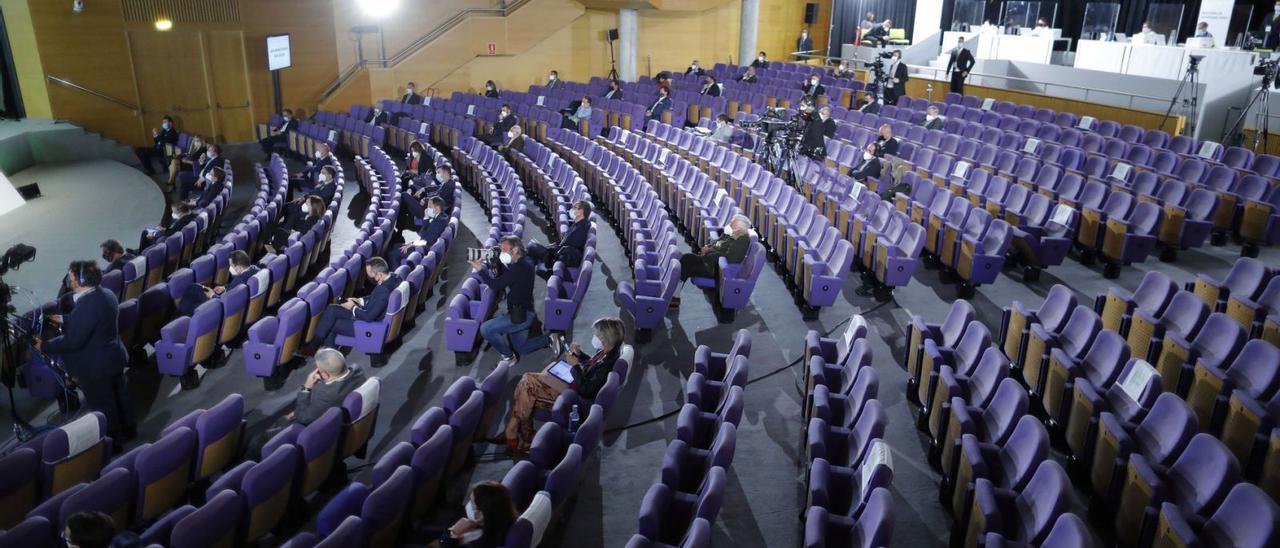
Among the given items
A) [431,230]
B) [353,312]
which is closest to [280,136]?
[431,230]

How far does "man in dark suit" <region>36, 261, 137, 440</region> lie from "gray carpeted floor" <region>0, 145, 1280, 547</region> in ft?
1.16

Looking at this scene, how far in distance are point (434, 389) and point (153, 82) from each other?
11393 millimetres

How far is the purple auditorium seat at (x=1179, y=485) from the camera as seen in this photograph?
9.53 feet

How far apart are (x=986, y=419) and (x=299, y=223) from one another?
19.6ft

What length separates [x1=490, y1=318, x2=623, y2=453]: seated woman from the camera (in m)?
4.14

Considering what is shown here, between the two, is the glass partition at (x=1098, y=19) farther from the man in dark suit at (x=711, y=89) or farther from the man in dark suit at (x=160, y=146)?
the man in dark suit at (x=160, y=146)

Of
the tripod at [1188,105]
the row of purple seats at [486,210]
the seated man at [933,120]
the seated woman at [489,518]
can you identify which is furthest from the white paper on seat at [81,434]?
the tripod at [1188,105]

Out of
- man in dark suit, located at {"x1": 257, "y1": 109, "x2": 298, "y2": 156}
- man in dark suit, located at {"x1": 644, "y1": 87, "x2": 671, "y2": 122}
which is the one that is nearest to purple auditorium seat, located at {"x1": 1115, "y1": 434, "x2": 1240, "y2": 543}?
man in dark suit, located at {"x1": 644, "y1": 87, "x2": 671, "y2": 122}

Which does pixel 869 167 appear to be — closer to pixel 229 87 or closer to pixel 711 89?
pixel 711 89

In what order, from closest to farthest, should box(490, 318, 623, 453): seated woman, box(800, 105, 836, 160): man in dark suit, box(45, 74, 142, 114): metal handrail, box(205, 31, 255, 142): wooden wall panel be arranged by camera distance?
box(490, 318, 623, 453): seated woman, box(800, 105, 836, 160): man in dark suit, box(45, 74, 142, 114): metal handrail, box(205, 31, 255, 142): wooden wall panel

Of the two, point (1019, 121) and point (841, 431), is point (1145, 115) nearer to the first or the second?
point (1019, 121)

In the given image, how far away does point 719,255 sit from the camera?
5992mm

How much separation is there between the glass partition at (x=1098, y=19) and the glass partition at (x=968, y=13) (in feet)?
6.28

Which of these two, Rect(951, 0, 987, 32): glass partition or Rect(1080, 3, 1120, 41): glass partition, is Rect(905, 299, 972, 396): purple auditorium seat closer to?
Rect(1080, 3, 1120, 41): glass partition
